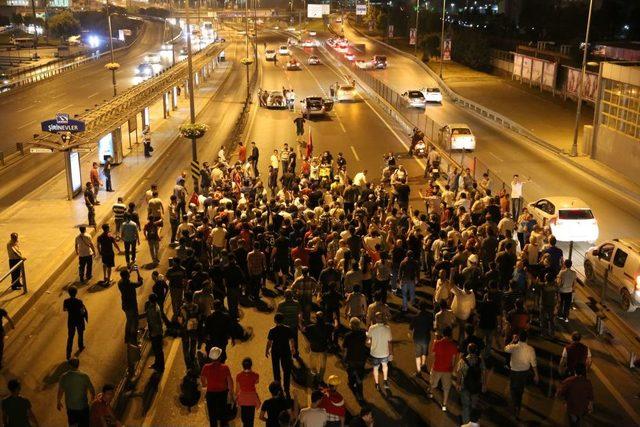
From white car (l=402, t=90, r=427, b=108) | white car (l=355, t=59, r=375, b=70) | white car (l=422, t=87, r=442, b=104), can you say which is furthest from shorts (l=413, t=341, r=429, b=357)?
white car (l=355, t=59, r=375, b=70)

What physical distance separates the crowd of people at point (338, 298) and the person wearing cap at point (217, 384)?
0.06ft

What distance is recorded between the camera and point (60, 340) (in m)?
15.2

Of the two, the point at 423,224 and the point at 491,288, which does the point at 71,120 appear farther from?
the point at 491,288

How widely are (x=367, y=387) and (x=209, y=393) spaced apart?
3385mm

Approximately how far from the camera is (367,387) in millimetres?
12969

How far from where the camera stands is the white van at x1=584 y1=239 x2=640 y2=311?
16.7 meters

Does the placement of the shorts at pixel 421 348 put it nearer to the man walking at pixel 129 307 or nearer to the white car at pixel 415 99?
the man walking at pixel 129 307

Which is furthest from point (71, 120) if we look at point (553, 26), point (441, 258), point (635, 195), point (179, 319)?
point (553, 26)

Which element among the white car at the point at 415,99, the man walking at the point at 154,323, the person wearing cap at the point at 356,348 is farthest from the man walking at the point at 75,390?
the white car at the point at 415,99

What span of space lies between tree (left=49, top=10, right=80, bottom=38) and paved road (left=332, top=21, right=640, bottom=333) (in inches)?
4272

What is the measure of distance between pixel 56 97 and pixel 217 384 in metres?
58.7

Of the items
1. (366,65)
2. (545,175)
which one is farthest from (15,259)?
(366,65)

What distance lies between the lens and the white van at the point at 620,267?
1669 cm

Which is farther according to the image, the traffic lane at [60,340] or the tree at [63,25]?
the tree at [63,25]
